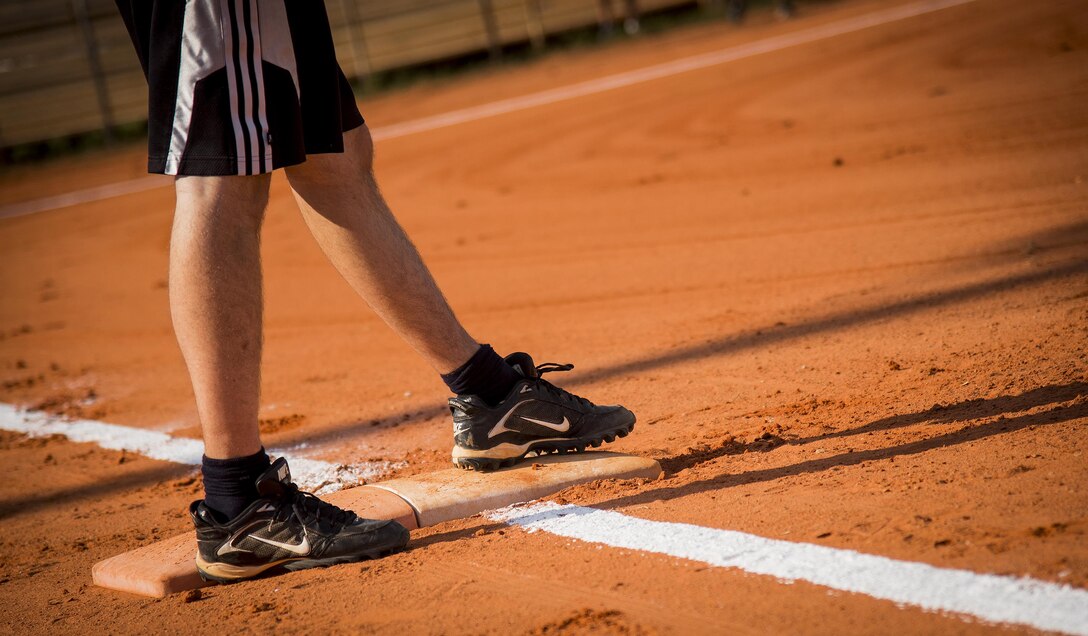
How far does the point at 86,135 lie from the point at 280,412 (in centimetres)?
1375

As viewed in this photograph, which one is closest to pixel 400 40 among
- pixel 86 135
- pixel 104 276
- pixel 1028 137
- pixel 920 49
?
pixel 86 135

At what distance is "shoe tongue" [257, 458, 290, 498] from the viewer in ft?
7.50

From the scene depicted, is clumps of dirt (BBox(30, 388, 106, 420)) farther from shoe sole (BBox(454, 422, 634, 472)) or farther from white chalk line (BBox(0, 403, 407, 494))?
shoe sole (BBox(454, 422, 634, 472))

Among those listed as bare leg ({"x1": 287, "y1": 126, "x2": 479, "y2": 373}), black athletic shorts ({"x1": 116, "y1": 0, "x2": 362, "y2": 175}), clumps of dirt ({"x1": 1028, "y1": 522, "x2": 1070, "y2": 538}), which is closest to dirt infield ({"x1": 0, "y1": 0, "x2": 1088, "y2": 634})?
clumps of dirt ({"x1": 1028, "y1": 522, "x2": 1070, "y2": 538})

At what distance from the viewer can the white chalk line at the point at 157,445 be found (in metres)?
3.00

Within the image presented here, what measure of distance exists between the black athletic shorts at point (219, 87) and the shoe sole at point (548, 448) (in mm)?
872

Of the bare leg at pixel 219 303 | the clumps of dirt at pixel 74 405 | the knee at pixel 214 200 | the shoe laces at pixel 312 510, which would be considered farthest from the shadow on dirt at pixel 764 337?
the knee at pixel 214 200

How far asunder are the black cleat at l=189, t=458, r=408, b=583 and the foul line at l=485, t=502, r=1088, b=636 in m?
0.33

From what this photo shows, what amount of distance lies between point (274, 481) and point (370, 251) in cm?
58

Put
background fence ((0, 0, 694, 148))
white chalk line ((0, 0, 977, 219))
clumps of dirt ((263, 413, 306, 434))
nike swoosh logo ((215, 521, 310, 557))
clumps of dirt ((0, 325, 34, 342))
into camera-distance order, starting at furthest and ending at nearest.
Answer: background fence ((0, 0, 694, 148)) < white chalk line ((0, 0, 977, 219)) < clumps of dirt ((0, 325, 34, 342)) < clumps of dirt ((263, 413, 306, 434)) < nike swoosh logo ((215, 521, 310, 557))

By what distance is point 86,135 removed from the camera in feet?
52.1

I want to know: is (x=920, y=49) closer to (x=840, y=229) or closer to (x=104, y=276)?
(x=840, y=229)

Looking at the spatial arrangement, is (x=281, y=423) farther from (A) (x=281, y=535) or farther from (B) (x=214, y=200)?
(B) (x=214, y=200)

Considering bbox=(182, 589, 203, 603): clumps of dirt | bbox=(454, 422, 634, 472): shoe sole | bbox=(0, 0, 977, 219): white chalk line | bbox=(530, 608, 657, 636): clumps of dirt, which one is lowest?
bbox=(0, 0, 977, 219): white chalk line
